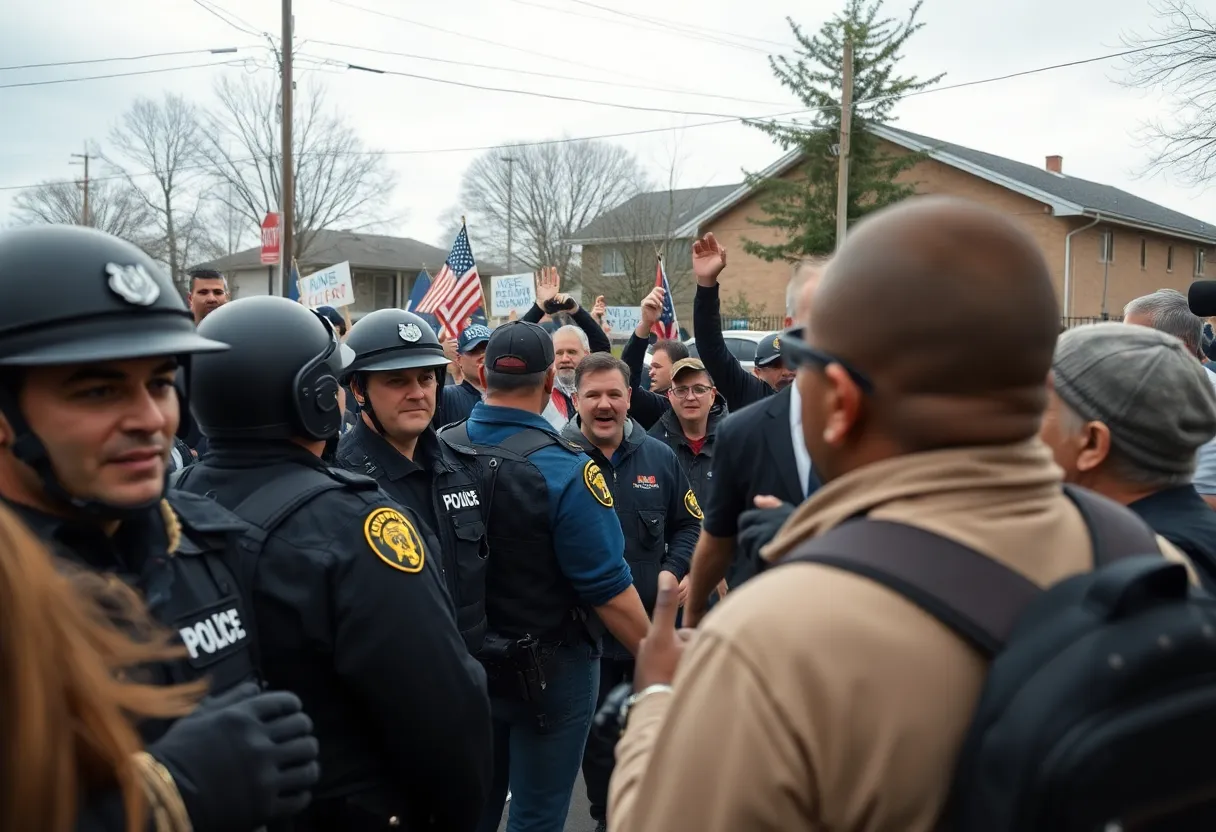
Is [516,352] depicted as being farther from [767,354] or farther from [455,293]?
[455,293]

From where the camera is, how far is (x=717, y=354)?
5492 mm

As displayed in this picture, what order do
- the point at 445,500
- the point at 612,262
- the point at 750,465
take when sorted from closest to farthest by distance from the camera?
1. the point at 750,465
2. the point at 445,500
3. the point at 612,262

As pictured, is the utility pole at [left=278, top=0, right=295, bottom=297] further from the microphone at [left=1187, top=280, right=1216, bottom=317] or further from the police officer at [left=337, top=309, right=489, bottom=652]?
the microphone at [left=1187, top=280, right=1216, bottom=317]

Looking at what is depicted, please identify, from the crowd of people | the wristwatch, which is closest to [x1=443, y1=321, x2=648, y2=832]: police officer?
the crowd of people

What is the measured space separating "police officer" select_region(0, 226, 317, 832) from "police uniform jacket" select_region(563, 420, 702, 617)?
10.8 feet

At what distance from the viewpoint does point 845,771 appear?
123 cm

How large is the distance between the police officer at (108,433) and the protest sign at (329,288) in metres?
10.9

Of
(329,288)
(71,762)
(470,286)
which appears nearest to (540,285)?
(470,286)

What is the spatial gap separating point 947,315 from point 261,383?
1792 millimetres

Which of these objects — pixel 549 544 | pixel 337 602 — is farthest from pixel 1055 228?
pixel 337 602

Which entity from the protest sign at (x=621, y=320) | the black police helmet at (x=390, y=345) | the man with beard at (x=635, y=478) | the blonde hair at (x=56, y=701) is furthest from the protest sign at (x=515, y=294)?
the blonde hair at (x=56, y=701)

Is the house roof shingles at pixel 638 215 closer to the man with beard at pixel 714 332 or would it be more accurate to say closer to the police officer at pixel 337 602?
the man with beard at pixel 714 332

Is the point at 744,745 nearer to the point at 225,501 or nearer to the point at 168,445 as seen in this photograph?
the point at 168,445

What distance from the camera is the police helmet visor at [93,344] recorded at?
1.83 m
